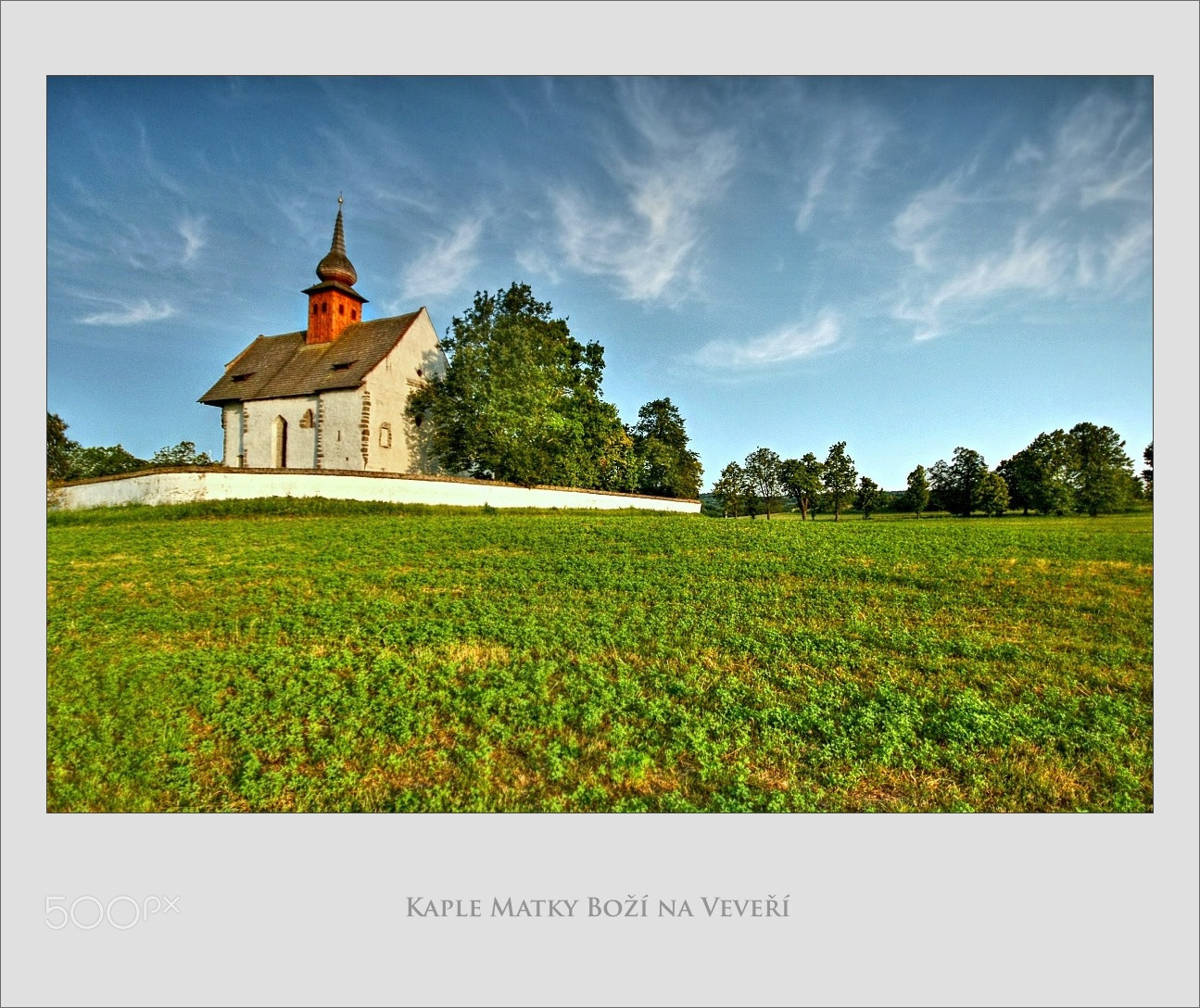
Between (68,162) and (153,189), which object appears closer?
(68,162)

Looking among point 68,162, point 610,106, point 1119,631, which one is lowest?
point 1119,631

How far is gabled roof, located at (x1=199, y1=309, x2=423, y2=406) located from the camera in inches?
741

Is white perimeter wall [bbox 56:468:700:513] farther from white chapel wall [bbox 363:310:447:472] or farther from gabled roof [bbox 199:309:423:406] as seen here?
gabled roof [bbox 199:309:423:406]

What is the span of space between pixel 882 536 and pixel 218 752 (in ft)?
24.7

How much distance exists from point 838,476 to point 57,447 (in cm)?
746

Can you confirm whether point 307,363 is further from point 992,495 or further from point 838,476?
point 992,495

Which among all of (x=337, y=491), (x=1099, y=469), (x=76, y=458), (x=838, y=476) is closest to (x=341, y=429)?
(x=337, y=491)

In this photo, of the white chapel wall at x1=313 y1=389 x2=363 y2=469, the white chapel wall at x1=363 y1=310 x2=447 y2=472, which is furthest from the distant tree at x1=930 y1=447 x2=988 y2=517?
the white chapel wall at x1=313 y1=389 x2=363 y2=469

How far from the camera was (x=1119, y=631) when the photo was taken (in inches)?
146

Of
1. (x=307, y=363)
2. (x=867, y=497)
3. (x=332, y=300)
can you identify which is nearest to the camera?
(x=867, y=497)

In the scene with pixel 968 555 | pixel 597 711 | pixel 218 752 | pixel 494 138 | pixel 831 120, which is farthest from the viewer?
pixel 968 555

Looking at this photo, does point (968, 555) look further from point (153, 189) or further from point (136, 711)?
point (153, 189)

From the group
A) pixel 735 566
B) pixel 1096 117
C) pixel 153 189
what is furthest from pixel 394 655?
pixel 1096 117

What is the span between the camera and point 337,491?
40.7 feet
